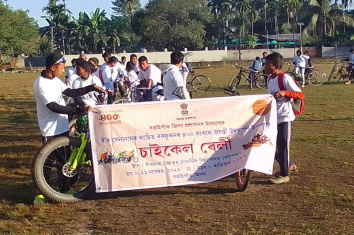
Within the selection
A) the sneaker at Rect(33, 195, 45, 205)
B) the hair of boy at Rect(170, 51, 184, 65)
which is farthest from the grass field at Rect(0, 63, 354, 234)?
the hair of boy at Rect(170, 51, 184, 65)

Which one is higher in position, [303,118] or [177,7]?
[177,7]

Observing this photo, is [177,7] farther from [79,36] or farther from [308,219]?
[308,219]

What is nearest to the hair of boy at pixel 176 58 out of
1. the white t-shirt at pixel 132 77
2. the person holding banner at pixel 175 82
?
the person holding banner at pixel 175 82

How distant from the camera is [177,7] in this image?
7281 cm

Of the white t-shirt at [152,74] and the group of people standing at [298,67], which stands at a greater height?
the white t-shirt at [152,74]

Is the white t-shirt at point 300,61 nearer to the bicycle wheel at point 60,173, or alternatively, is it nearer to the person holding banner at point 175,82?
the person holding banner at point 175,82

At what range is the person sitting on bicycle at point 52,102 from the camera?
5688 millimetres

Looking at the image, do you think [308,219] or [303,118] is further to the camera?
[303,118]

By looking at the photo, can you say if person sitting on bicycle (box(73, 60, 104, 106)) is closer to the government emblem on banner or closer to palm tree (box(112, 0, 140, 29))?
the government emblem on banner

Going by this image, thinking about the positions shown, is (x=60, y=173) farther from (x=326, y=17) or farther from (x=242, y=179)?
(x=326, y=17)

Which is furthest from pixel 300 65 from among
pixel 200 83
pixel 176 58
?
pixel 176 58

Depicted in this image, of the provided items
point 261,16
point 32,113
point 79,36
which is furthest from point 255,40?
point 32,113

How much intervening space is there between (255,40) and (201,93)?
164ft

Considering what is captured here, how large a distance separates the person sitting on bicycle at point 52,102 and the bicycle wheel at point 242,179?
2034 mm
